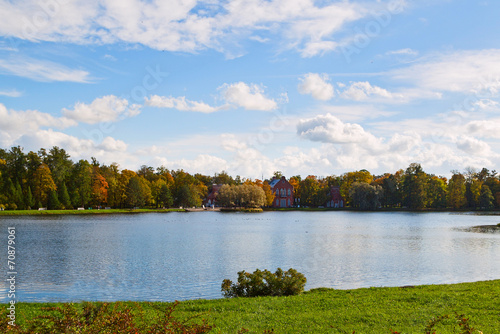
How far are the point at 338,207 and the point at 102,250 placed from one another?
85.8m

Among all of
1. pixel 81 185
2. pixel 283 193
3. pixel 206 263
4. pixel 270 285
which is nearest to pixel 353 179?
pixel 283 193

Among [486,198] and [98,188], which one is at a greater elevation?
[98,188]

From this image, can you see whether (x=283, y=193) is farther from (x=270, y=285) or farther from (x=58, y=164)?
(x=270, y=285)

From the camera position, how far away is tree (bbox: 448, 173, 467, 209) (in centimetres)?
9075

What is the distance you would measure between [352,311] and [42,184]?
69.2 m

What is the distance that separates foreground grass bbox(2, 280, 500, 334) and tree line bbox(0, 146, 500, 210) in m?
64.2

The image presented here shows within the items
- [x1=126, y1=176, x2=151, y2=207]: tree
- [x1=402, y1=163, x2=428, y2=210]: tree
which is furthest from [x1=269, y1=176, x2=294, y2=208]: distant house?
[x1=126, y1=176, x2=151, y2=207]: tree

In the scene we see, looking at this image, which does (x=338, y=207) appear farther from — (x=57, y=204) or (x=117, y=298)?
(x=117, y=298)

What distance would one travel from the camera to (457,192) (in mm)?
91125

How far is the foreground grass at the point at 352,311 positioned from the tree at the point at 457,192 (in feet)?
292

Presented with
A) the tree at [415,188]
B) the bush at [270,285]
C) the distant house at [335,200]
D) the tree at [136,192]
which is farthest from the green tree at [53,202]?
the tree at [415,188]

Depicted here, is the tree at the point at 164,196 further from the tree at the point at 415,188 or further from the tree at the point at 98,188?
the tree at the point at 415,188

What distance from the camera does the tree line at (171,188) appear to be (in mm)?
68312

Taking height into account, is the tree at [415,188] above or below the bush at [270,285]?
above
